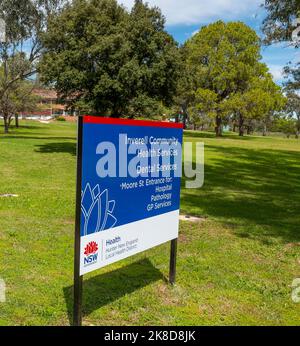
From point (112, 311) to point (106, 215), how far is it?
1163mm

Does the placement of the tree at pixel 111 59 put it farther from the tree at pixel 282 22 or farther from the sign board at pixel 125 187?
the sign board at pixel 125 187

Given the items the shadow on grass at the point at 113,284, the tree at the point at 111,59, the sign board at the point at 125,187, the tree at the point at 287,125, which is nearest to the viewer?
the sign board at the point at 125,187

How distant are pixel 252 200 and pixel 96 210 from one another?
321 inches

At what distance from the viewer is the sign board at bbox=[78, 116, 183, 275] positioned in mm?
4113

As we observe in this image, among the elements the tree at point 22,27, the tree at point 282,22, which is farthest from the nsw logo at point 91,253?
the tree at point 22,27

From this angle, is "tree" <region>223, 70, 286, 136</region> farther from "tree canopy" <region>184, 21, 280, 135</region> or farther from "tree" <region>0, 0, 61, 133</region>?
"tree" <region>0, 0, 61, 133</region>

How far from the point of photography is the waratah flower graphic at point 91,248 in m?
4.16

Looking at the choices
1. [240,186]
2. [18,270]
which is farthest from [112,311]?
[240,186]

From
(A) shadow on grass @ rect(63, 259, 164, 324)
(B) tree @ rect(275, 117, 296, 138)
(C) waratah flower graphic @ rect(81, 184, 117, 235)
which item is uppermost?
(B) tree @ rect(275, 117, 296, 138)

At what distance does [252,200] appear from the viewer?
11.7 meters

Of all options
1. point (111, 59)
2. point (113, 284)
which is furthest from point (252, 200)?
point (111, 59)

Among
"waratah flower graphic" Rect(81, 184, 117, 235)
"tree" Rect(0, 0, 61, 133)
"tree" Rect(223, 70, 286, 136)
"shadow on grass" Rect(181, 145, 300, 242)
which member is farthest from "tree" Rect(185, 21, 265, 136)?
"waratah flower graphic" Rect(81, 184, 117, 235)

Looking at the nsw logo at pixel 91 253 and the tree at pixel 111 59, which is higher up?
the tree at pixel 111 59
